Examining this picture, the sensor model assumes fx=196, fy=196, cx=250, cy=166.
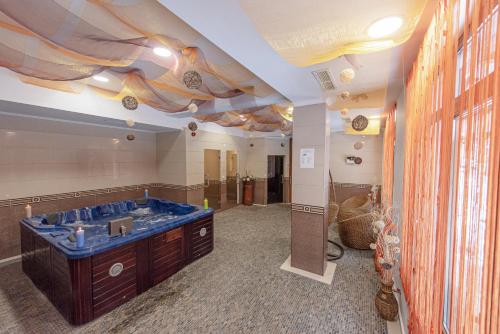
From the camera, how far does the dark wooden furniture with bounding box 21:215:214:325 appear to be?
1958mm

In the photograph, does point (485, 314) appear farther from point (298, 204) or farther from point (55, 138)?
point (55, 138)

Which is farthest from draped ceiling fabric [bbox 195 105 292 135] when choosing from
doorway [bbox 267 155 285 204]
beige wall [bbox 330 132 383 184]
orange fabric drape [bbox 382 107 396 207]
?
doorway [bbox 267 155 285 204]

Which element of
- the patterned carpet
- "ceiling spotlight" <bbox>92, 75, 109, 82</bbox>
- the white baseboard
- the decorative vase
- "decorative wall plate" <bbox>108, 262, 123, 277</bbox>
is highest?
"ceiling spotlight" <bbox>92, 75, 109, 82</bbox>

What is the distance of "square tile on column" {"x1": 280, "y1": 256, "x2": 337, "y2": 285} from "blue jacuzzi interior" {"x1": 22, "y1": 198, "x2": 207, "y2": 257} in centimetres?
153

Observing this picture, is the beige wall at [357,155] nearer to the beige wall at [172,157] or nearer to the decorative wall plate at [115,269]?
the beige wall at [172,157]

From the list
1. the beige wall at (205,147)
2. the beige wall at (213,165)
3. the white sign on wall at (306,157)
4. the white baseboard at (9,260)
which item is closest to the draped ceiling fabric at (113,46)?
the white sign on wall at (306,157)

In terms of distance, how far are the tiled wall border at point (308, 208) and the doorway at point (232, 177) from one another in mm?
4075

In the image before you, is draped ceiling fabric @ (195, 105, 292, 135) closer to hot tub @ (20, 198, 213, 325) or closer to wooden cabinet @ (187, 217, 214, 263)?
hot tub @ (20, 198, 213, 325)

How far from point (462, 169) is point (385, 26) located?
2.92 feet

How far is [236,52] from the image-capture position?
59.6 inches

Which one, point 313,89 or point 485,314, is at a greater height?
point 313,89

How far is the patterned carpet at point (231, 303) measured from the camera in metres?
1.94

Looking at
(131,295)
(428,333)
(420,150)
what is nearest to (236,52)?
(420,150)

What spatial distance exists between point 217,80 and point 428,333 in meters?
2.53
